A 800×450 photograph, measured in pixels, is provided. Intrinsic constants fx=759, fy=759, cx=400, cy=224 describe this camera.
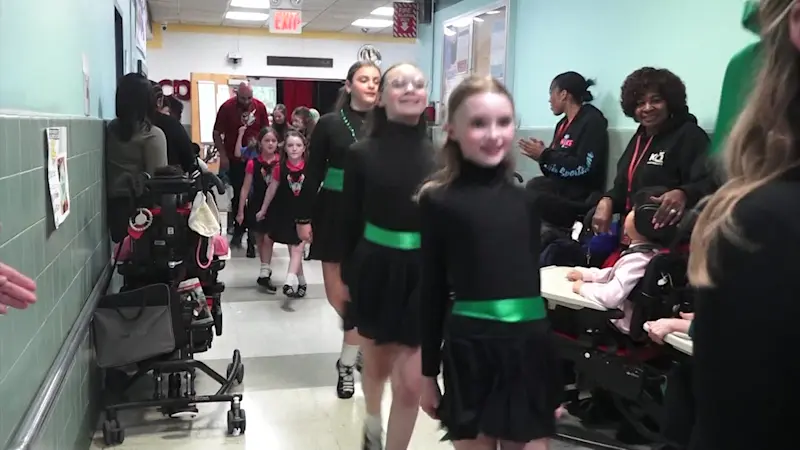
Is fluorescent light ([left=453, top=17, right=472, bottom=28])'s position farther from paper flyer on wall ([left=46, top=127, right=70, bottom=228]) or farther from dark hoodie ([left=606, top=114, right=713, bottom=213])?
paper flyer on wall ([left=46, top=127, right=70, bottom=228])

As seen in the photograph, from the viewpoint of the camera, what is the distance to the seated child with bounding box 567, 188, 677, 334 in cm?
302

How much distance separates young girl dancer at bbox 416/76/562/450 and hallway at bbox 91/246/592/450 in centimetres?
143

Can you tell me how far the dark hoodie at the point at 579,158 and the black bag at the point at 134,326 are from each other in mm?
2350

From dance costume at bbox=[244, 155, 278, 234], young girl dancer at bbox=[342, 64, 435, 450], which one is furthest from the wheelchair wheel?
dance costume at bbox=[244, 155, 278, 234]

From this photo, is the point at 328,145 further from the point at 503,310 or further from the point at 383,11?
the point at 383,11

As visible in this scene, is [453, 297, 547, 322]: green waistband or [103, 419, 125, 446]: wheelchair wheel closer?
[453, 297, 547, 322]: green waistband

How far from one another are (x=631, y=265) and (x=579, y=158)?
1535 millimetres

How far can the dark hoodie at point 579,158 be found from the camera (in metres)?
4.46

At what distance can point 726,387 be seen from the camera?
777mm

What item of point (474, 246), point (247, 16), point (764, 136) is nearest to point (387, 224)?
point (474, 246)

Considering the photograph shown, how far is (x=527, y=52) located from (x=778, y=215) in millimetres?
5257

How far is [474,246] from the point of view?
1.99 meters

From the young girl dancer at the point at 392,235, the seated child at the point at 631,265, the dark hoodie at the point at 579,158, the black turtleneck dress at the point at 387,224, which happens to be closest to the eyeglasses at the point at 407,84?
the young girl dancer at the point at 392,235

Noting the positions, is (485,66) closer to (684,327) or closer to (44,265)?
(684,327)
